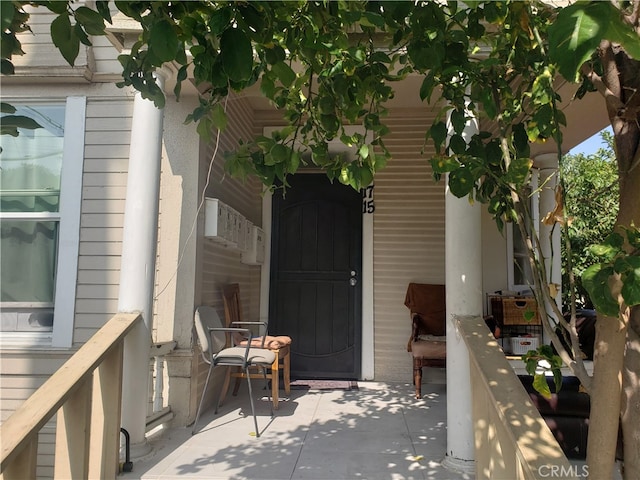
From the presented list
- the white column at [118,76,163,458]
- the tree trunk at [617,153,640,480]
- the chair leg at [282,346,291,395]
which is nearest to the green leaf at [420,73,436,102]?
the tree trunk at [617,153,640,480]

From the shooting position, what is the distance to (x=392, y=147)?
454 cm

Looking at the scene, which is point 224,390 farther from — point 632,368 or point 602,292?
point 602,292

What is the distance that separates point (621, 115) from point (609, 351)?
653mm

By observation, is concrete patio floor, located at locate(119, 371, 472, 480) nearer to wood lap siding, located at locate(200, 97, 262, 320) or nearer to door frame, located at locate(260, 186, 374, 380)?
door frame, located at locate(260, 186, 374, 380)

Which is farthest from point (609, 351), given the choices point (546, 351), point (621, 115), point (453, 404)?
point (453, 404)

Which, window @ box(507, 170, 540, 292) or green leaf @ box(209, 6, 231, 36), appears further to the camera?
window @ box(507, 170, 540, 292)

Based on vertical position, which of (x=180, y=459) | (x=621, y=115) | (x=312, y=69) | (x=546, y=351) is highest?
(x=312, y=69)

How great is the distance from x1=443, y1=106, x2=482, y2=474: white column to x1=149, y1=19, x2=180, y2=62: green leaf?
72.9 inches

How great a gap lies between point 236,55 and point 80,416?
72.3 inches

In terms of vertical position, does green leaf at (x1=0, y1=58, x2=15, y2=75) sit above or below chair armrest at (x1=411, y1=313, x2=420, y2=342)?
above

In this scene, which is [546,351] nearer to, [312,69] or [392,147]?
[312,69]

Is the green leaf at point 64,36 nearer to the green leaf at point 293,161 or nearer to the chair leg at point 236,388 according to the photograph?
the green leaf at point 293,161

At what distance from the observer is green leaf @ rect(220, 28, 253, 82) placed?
0.96 m

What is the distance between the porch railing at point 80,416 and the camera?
1.55m
